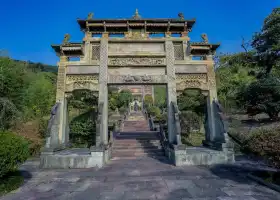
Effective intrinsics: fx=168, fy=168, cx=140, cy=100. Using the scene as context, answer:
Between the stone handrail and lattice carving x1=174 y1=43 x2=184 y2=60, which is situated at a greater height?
lattice carving x1=174 y1=43 x2=184 y2=60

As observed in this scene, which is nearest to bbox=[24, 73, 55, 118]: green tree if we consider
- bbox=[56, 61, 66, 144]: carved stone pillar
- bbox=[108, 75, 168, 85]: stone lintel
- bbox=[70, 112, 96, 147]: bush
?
bbox=[70, 112, 96, 147]: bush

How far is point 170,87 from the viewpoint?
9023mm

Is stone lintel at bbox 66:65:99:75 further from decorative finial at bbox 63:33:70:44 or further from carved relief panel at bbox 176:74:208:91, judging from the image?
carved relief panel at bbox 176:74:208:91

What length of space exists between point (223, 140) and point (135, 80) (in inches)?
210

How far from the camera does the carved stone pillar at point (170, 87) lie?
8726mm

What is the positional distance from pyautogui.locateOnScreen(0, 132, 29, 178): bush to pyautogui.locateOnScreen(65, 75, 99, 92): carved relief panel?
406cm

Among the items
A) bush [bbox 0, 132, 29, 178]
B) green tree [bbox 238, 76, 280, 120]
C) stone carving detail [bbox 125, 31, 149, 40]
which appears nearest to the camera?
bush [bbox 0, 132, 29, 178]

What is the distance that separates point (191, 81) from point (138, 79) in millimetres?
2903

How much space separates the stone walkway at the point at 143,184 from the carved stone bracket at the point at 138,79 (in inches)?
167

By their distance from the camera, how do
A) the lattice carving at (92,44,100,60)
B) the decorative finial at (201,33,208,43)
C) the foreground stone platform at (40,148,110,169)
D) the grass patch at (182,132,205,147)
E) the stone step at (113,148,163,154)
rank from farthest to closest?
the grass patch at (182,132,205,147), the stone step at (113,148,163,154), the decorative finial at (201,33,208,43), the lattice carving at (92,44,100,60), the foreground stone platform at (40,148,110,169)

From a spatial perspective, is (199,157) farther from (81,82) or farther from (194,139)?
(81,82)

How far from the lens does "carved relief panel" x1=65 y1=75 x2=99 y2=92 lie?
8.89m

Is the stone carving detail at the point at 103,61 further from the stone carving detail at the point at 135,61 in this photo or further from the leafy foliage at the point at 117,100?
the leafy foliage at the point at 117,100

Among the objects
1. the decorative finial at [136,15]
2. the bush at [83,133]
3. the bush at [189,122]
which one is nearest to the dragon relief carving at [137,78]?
the decorative finial at [136,15]
